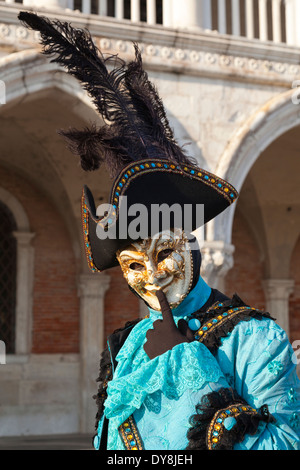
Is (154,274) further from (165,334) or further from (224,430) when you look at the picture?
(224,430)

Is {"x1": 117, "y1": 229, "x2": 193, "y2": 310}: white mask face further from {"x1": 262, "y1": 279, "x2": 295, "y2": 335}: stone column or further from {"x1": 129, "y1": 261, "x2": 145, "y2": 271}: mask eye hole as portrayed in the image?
{"x1": 262, "y1": 279, "x2": 295, "y2": 335}: stone column

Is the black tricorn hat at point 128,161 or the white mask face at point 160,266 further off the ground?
the black tricorn hat at point 128,161

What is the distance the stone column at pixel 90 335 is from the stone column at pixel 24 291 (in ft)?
1.94

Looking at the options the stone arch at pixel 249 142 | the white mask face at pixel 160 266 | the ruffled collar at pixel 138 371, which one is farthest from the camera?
the stone arch at pixel 249 142

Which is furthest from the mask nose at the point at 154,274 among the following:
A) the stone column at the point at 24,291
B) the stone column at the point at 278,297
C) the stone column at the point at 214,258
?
the stone column at the point at 278,297

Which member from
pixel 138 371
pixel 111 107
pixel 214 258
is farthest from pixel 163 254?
pixel 214 258

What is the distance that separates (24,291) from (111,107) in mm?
6339

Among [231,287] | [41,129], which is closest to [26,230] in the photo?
[41,129]

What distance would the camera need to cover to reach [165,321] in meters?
1.78

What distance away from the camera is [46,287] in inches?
329

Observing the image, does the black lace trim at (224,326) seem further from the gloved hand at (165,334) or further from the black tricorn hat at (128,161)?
the black tricorn hat at (128,161)

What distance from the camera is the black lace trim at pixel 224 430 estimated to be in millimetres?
1577
